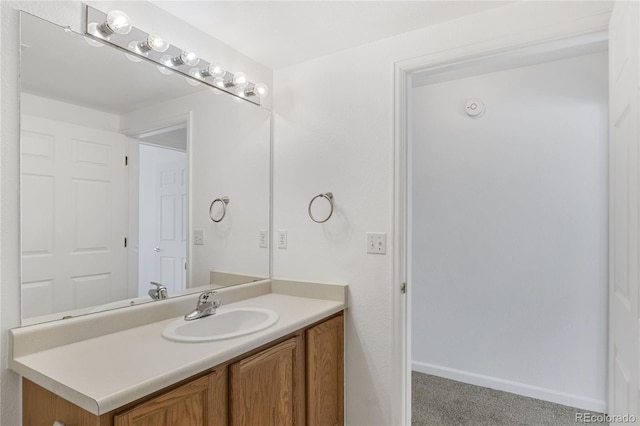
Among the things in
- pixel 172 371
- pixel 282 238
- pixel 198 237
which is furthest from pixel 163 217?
pixel 172 371

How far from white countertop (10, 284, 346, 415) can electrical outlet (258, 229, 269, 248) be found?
0.72 meters

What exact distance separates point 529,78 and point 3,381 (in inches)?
124

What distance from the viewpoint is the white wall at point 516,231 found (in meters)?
2.23

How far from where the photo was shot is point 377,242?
A: 1809mm

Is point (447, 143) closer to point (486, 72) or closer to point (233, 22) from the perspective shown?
point (486, 72)

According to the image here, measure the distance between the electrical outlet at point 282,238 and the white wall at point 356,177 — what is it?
1.3 inches

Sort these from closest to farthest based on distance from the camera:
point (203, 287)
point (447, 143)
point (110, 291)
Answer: point (110, 291) < point (203, 287) < point (447, 143)

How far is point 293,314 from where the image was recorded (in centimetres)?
163

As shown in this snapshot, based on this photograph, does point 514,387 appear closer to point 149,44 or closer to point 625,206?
point 625,206

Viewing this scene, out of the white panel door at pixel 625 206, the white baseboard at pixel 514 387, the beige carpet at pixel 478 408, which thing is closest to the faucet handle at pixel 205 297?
the beige carpet at pixel 478 408

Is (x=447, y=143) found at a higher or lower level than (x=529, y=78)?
lower

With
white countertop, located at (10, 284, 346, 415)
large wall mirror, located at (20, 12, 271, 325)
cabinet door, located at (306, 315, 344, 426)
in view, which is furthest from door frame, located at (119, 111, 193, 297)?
cabinet door, located at (306, 315, 344, 426)

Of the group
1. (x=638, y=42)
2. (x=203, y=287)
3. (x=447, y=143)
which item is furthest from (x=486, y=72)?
(x=203, y=287)

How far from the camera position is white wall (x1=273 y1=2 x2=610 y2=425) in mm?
1772
